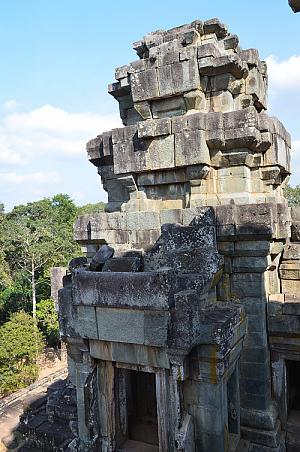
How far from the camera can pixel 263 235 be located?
489 centimetres

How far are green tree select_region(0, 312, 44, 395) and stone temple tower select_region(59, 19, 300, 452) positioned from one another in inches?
549

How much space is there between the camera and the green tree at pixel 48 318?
22.8 metres

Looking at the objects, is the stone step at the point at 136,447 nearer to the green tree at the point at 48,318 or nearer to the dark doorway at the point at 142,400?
the dark doorway at the point at 142,400

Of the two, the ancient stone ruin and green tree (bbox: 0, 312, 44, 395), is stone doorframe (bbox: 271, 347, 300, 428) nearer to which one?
the ancient stone ruin

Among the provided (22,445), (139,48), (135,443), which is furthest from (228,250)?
(22,445)

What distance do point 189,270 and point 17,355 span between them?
53.3ft

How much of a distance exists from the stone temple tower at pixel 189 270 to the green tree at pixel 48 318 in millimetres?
17836

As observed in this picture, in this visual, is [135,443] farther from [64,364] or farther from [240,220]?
[64,364]

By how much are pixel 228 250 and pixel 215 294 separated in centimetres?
63

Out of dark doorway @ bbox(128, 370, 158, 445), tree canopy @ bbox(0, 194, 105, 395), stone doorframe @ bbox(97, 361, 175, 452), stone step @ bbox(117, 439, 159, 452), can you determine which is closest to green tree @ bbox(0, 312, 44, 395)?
tree canopy @ bbox(0, 194, 105, 395)

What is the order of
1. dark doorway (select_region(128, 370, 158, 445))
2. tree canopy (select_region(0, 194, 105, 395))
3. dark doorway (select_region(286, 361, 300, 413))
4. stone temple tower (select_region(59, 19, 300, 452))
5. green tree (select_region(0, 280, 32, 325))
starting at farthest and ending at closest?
green tree (select_region(0, 280, 32, 325)) < tree canopy (select_region(0, 194, 105, 395)) < dark doorway (select_region(286, 361, 300, 413)) < dark doorway (select_region(128, 370, 158, 445)) < stone temple tower (select_region(59, 19, 300, 452))

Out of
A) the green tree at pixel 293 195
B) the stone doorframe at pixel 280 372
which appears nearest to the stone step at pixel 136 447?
the stone doorframe at pixel 280 372

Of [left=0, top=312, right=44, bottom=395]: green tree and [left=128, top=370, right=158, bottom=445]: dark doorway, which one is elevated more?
[left=128, top=370, right=158, bottom=445]: dark doorway

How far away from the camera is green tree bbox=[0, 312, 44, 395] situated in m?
17.7
